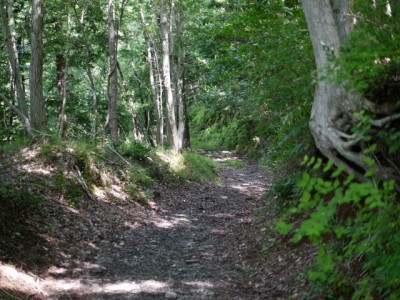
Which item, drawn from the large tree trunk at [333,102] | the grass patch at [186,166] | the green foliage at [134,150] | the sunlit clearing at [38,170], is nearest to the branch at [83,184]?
the sunlit clearing at [38,170]

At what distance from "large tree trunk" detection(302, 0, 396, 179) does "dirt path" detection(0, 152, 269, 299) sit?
2.14 meters

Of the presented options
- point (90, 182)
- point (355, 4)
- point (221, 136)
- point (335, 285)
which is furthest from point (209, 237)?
point (221, 136)

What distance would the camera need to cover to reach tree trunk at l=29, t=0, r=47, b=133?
10492mm

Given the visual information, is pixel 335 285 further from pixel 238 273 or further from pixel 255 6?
pixel 255 6

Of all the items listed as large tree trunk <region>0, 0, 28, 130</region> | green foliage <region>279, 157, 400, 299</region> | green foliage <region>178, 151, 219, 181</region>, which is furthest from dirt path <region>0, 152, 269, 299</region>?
large tree trunk <region>0, 0, 28, 130</region>

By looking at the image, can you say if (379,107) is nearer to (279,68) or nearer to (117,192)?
(279,68)

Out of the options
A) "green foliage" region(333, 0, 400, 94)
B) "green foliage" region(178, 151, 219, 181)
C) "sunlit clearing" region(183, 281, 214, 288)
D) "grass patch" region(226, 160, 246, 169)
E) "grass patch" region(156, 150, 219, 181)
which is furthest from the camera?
"grass patch" region(226, 160, 246, 169)

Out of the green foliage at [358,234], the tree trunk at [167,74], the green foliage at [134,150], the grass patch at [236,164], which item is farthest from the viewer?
the grass patch at [236,164]

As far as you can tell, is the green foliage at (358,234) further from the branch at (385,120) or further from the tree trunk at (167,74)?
the tree trunk at (167,74)

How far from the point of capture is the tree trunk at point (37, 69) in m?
10.5

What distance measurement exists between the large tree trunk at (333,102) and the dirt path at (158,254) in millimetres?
2144

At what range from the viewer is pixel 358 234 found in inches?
145

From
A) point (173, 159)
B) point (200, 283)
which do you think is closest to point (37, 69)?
point (173, 159)

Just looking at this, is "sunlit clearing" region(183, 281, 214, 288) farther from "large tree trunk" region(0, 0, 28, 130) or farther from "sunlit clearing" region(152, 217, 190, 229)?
"large tree trunk" region(0, 0, 28, 130)
